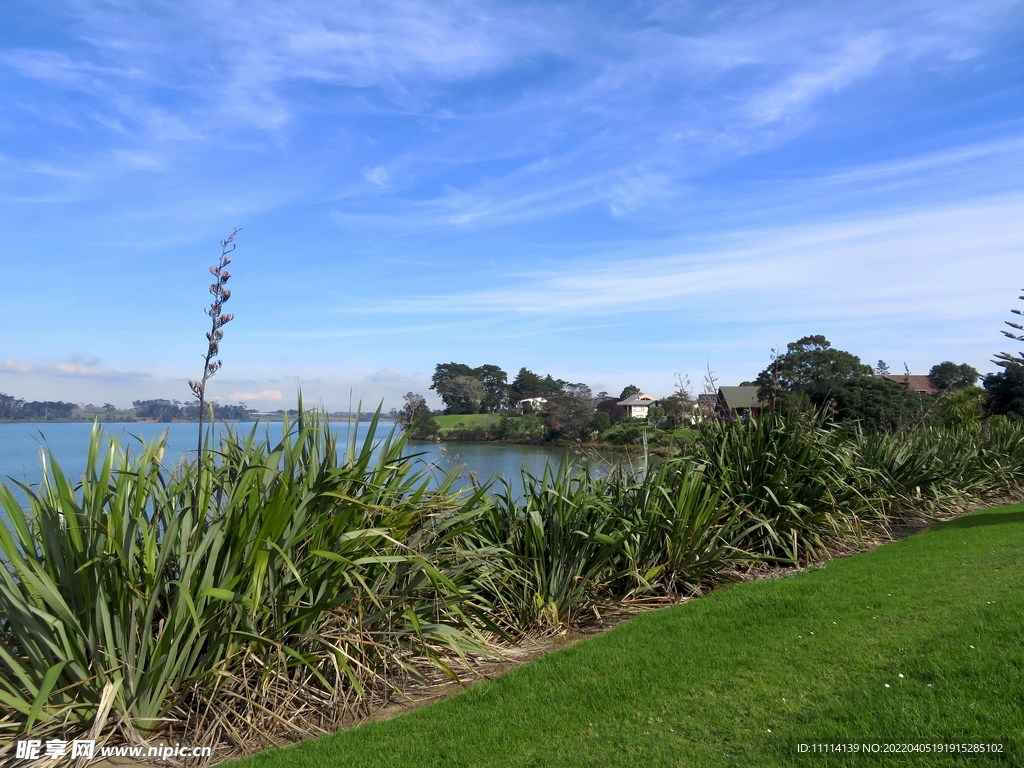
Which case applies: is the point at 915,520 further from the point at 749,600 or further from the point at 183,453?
the point at 183,453

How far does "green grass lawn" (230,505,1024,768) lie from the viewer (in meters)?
3.36

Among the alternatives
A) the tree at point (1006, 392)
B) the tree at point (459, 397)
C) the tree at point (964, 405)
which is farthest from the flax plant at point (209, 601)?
the tree at point (1006, 392)

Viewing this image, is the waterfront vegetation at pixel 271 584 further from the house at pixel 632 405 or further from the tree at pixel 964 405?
the tree at pixel 964 405

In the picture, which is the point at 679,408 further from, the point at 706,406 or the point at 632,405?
the point at 632,405

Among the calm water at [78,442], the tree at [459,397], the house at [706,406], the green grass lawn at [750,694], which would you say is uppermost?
the tree at [459,397]

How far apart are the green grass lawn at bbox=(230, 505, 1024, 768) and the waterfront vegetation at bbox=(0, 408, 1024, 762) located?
159 mm

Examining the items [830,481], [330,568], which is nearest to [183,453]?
[330,568]

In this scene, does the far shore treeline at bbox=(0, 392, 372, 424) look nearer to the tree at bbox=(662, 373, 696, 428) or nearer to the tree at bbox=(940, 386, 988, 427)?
the tree at bbox=(662, 373, 696, 428)

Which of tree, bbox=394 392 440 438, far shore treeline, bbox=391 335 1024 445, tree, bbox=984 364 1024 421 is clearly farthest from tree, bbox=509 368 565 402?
tree, bbox=394 392 440 438

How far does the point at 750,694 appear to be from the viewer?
3930mm

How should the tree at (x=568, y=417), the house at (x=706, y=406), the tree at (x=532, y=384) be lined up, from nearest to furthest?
the house at (x=706, y=406), the tree at (x=568, y=417), the tree at (x=532, y=384)

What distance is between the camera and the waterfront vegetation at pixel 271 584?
Answer: 391 centimetres

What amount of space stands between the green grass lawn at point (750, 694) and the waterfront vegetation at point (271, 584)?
16 cm

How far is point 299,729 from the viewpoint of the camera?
4.05 metres
